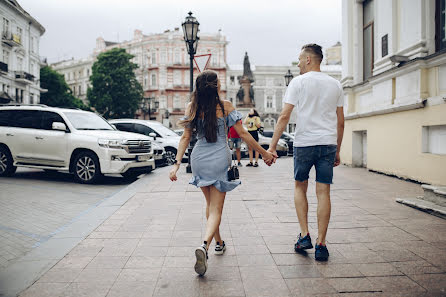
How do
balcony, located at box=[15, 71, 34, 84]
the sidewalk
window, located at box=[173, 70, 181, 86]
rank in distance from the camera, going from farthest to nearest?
window, located at box=[173, 70, 181, 86]
balcony, located at box=[15, 71, 34, 84]
the sidewalk

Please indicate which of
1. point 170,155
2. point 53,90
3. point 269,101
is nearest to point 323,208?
point 170,155

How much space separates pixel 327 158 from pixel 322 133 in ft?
0.84

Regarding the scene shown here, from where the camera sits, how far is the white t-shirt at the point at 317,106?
3.91 m

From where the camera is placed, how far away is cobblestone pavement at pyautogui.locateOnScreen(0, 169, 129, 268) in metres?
4.78

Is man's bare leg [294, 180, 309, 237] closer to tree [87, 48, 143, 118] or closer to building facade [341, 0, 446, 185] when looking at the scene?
building facade [341, 0, 446, 185]

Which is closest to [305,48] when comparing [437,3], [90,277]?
[90,277]

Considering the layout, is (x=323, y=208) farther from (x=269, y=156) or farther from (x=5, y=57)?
(x=5, y=57)

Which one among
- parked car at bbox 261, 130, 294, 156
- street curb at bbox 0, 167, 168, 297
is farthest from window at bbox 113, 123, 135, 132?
parked car at bbox 261, 130, 294, 156

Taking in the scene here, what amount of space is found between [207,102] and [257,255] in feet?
5.34

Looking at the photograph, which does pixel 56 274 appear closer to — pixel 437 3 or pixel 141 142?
pixel 141 142

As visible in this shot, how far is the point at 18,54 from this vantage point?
1722 inches

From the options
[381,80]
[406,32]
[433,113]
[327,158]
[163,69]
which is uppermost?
[163,69]

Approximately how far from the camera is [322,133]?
3898mm

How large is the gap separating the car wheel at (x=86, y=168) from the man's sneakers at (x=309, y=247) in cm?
661
